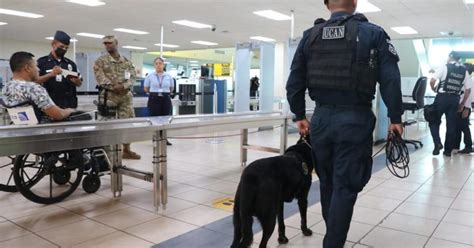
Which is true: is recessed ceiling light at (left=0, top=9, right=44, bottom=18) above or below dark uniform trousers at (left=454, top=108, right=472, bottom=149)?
above

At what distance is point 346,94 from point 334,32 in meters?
0.32

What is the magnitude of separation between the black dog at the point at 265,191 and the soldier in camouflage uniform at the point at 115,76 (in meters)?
2.83

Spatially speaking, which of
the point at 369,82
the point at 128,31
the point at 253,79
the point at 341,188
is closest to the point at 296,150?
the point at 341,188

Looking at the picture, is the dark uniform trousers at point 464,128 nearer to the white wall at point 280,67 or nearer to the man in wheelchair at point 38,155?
the man in wheelchair at point 38,155

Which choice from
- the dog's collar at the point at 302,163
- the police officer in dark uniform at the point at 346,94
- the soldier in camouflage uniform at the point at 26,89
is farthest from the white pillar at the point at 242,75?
the police officer in dark uniform at the point at 346,94

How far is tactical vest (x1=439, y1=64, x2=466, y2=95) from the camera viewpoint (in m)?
5.93

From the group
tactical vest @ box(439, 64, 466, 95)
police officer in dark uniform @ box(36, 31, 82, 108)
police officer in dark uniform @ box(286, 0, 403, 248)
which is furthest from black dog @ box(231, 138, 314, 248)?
tactical vest @ box(439, 64, 466, 95)

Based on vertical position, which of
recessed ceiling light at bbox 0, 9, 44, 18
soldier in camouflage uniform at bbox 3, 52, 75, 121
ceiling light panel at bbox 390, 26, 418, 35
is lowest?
soldier in camouflage uniform at bbox 3, 52, 75, 121

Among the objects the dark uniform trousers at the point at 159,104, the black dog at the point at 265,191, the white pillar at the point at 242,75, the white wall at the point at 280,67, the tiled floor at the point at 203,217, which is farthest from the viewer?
the white wall at the point at 280,67

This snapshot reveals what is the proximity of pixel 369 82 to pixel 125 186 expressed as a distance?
283cm

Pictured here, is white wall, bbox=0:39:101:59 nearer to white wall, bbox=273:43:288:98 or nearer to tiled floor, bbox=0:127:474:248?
white wall, bbox=273:43:288:98

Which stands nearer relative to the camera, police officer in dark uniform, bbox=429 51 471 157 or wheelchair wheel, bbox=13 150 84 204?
wheelchair wheel, bbox=13 150 84 204

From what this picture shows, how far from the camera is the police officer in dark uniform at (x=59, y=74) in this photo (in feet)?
12.7

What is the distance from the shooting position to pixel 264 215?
84.3 inches
